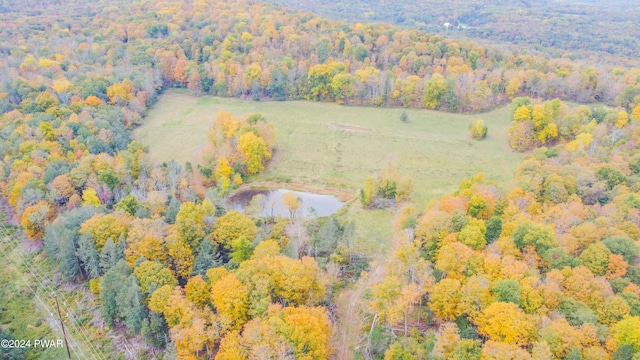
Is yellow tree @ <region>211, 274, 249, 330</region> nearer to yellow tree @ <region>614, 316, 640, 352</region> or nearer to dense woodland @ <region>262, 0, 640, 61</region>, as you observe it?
yellow tree @ <region>614, 316, 640, 352</region>

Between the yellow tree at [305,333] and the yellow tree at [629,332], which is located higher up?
the yellow tree at [629,332]

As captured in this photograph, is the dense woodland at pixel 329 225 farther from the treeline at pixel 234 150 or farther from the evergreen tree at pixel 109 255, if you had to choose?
the treeline at pixel 234 150

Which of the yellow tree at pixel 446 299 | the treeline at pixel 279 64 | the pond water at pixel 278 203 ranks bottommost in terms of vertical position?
the pond water at pixel 278 203

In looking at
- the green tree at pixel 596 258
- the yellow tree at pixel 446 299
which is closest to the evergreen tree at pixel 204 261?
the yellow tree at pixel 446 299

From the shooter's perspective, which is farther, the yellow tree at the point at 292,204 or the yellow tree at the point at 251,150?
the yellow tree at the point at 251,150

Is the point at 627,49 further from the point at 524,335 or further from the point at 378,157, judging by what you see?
the point at 524,335

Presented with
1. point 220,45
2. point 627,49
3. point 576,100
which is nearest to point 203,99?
point 220,45

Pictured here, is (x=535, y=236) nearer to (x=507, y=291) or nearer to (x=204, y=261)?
(x=507, y=291)

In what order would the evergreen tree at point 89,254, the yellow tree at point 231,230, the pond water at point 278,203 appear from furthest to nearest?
the pond water at point 278,203 < the yellow tree at point 231,230 < the evergreen tree at point 89,254

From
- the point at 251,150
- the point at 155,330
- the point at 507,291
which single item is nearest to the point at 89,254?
the point at 155,330
